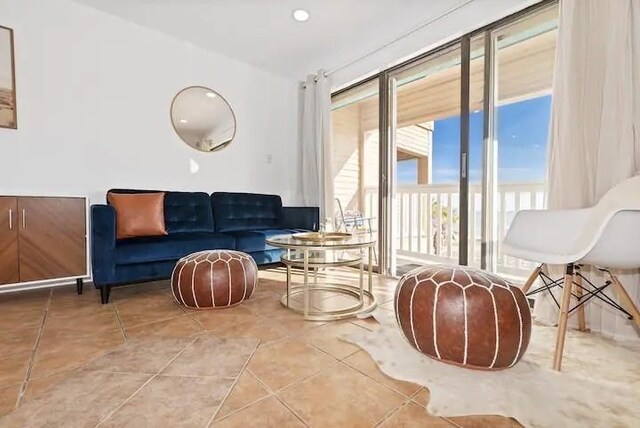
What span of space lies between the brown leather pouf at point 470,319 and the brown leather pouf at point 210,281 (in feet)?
3.95

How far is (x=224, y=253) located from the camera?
2.20 meters

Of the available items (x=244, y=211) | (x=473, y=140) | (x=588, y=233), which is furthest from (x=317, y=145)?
(x=588, y=233)

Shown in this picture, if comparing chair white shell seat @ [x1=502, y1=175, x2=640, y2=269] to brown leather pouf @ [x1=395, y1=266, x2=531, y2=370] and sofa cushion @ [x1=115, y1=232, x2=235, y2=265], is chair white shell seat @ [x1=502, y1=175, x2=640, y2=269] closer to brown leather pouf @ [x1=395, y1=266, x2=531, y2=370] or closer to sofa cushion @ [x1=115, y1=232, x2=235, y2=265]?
brown leather pouf @ [x1=395, y1=266, x2=531, y2=370]

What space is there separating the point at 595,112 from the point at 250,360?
2257mm

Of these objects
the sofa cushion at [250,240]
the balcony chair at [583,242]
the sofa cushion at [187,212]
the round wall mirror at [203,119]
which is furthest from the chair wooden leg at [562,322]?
the round wall mirror at [203,119]

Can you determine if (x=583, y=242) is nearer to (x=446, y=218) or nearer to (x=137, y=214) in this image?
(x=446, y=218)

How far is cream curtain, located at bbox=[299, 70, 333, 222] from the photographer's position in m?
3.76

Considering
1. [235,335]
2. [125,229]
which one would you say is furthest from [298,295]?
[125,229]

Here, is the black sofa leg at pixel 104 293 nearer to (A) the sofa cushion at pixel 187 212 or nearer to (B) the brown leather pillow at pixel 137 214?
(B) the brown leather pillow at pixel 137 214

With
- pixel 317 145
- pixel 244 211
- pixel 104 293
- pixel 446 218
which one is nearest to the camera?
pixel 104 293

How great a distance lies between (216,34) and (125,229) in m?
2.09

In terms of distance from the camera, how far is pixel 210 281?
6.79 feet

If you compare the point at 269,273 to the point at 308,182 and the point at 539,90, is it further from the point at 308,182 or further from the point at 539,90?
the point at 539,90

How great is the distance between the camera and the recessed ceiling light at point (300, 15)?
2.76 m
